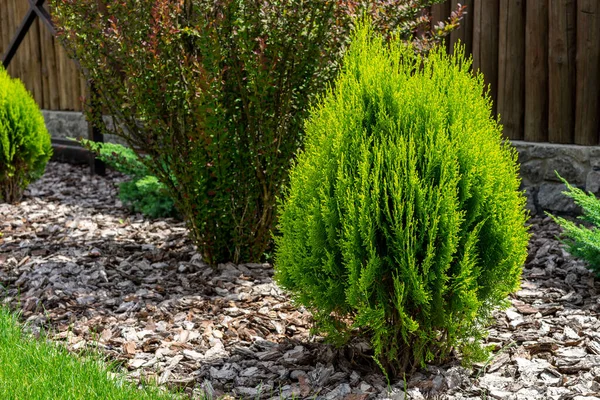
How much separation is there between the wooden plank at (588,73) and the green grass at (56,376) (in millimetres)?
3968

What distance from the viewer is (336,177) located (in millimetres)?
3189

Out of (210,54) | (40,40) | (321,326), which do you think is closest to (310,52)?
(210,54)

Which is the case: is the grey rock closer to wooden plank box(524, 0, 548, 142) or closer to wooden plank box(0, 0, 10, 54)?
wooden plank box(524, 0, 548, 142)

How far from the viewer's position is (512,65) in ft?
20.2

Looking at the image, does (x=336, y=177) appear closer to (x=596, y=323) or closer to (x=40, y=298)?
(x=596, y=323)

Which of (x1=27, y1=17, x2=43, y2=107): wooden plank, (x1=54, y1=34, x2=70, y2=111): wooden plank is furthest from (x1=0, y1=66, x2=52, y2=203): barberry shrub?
(x1=27, y1=17, x2=43, y2=107): wooden plank

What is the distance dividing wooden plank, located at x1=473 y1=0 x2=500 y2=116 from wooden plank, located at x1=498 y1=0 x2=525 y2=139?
8cm

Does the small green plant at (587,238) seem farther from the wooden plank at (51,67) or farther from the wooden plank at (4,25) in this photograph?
the wooden plank at (4,25)

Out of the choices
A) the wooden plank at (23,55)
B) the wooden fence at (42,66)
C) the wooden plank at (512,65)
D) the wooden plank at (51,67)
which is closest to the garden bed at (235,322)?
the wooden plank at (512,65)

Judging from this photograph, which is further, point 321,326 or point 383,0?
point 383,0

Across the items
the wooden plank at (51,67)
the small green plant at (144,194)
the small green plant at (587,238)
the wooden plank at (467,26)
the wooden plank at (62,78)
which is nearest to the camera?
the small green plant at (587,238)

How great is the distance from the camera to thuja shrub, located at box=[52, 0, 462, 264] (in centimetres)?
455

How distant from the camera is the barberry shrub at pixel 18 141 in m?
7.29

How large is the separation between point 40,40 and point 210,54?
284 inches
